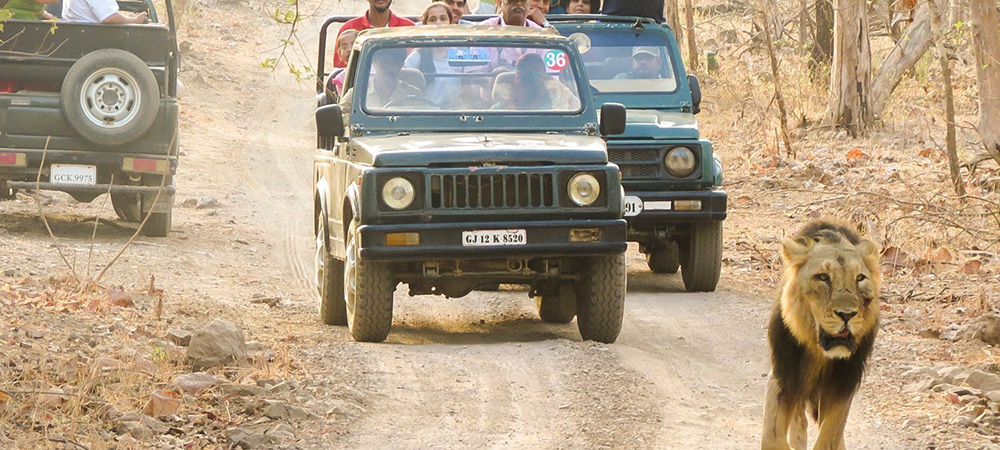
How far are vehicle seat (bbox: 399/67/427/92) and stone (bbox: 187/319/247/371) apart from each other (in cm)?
216

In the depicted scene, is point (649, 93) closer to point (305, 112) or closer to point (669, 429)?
point (669, 429)

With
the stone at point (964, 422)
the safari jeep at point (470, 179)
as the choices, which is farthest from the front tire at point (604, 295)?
the stone at point (964, 422)

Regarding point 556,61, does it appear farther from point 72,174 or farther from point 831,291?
point 72,174

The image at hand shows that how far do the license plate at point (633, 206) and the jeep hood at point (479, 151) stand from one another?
2.08 m

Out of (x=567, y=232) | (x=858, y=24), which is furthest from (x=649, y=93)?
Answer: (x=858, y=24)

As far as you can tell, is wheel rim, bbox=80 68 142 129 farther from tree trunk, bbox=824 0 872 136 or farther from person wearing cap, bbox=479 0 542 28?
tree trunk, bbox=824 0 872 136

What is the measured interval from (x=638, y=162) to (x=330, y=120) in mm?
2968

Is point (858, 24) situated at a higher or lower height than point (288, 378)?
higher

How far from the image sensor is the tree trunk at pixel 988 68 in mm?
10031

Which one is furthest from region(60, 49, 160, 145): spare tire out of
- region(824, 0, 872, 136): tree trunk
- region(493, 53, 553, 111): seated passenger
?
region(824, 0, 872, 136): tree trunk

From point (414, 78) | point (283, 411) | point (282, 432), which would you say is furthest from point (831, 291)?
point (414, 78)

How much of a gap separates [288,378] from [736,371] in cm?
243

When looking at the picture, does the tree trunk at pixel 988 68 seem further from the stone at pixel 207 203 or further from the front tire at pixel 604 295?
the stone at pixel 207 203

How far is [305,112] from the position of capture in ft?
78.9
